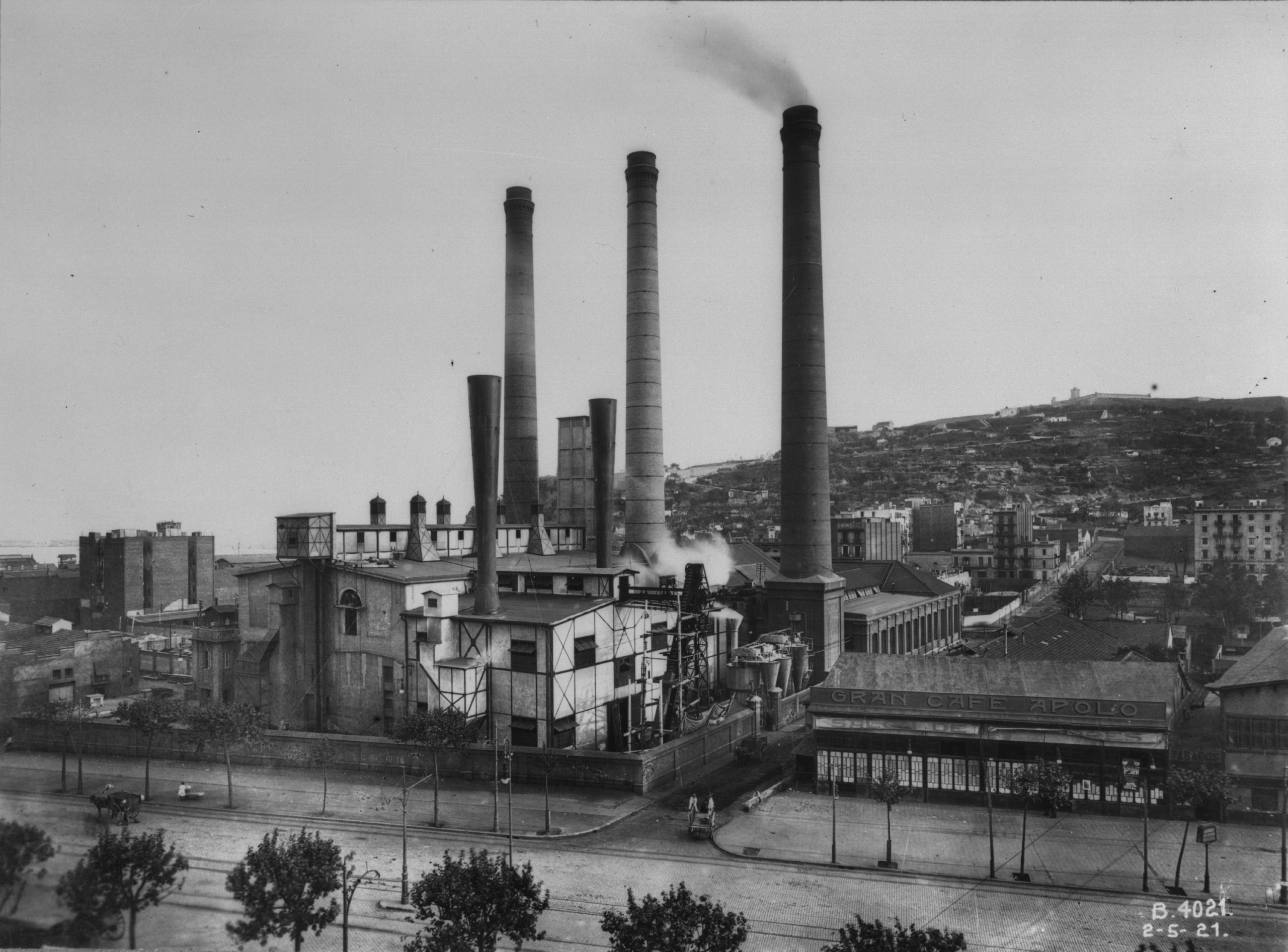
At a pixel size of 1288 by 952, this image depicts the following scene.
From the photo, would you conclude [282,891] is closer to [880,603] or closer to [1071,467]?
[880,603]

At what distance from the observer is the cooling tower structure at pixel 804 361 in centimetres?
4997

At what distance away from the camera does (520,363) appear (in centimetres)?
6075

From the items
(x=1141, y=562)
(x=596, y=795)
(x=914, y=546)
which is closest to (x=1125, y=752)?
(x=596, y=795)

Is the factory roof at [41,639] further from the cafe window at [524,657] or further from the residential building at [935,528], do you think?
the residential building at [935,528]

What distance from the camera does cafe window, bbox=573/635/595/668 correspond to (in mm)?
38219

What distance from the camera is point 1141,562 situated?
90.6 meters

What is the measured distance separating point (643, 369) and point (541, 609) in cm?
2036

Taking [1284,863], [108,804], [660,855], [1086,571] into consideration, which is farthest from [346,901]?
[1086,571]

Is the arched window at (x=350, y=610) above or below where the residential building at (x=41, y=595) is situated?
above

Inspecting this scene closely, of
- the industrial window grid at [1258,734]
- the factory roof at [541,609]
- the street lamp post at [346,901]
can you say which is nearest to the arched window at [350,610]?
the factory roof at [541,609]

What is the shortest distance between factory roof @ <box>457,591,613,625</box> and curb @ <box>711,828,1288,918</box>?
508 inches

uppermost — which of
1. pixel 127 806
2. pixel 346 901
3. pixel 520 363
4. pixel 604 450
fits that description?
pixel 520 363

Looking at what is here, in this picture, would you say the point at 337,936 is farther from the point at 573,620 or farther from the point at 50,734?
the point at 50,734

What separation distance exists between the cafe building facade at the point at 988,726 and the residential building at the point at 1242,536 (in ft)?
169
